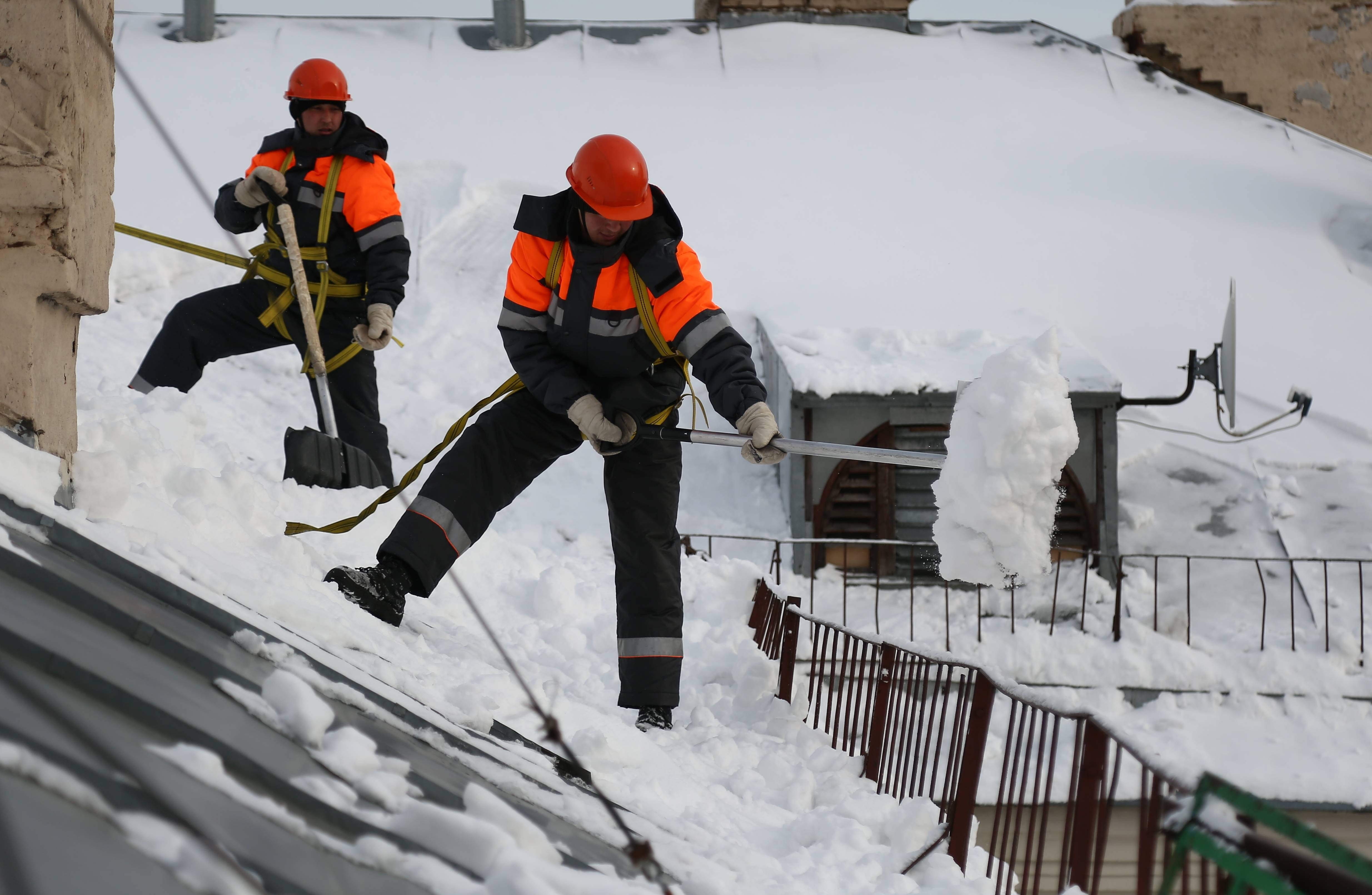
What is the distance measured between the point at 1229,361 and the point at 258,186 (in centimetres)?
776

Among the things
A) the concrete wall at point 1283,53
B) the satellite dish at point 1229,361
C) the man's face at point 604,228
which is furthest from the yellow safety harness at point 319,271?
the concrete wall at point 1283,53

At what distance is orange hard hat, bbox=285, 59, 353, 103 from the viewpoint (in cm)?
509

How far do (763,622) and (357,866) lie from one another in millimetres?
4128

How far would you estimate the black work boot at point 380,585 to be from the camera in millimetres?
3627

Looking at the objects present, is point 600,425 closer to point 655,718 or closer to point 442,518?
point 442,518

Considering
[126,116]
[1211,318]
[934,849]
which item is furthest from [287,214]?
[126,116]

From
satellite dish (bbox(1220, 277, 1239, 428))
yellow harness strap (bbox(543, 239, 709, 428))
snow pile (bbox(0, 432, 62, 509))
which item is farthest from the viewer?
satellite dish (bbox(1220, 277, 1239, 428))

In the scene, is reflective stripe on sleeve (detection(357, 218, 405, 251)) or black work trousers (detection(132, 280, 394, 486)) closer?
reflective stripe on sleeve (detection(357, 218, 405, 251))

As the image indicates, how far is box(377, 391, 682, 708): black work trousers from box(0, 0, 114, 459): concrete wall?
1.36 m

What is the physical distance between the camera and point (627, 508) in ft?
13.0

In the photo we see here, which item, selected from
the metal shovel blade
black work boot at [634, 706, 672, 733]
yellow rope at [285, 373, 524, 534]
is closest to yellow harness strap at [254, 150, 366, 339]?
the metal shovel blade

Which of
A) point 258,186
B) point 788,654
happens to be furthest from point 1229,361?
point 258,186

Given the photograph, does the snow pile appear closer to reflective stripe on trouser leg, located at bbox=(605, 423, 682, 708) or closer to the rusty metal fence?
reflective stripe on trouser leg, located at bbox=(605, 423, 682, 708)

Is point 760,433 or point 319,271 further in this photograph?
point 319,271
